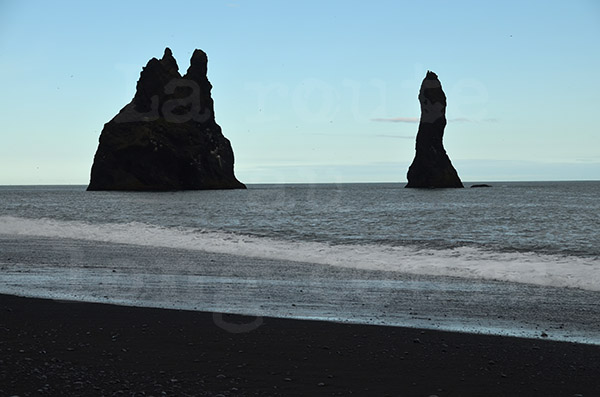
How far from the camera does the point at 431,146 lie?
19150 centimetres

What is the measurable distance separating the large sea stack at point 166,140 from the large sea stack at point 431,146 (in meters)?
57.9

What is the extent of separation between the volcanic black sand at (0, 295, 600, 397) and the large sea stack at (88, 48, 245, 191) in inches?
6411

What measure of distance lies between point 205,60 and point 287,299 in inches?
Result: 7311

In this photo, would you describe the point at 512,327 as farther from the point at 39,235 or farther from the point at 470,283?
the point at 39,235

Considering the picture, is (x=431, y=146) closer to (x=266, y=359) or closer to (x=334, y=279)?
(x=334, y=279)

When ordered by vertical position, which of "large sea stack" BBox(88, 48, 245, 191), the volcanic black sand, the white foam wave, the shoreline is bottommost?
the white foam wave

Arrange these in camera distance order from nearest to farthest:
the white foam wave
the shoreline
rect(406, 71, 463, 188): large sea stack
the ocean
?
the shoreline
the ocean
the white foam wave
rect(406, 71, 463, 188): large sea stack

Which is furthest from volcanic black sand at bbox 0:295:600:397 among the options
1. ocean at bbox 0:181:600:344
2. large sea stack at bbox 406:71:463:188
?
large sea stack at bbox 406:71:463:188

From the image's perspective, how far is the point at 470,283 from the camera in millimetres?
14680

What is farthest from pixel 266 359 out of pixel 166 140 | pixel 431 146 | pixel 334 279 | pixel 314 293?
pixel 431 146

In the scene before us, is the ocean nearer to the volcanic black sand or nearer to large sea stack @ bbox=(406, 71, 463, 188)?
the volcanic black sand

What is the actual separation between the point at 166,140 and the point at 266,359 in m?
167

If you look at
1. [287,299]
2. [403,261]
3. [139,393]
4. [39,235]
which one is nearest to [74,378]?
[139,393]

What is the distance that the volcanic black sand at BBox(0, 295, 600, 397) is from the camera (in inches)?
235
